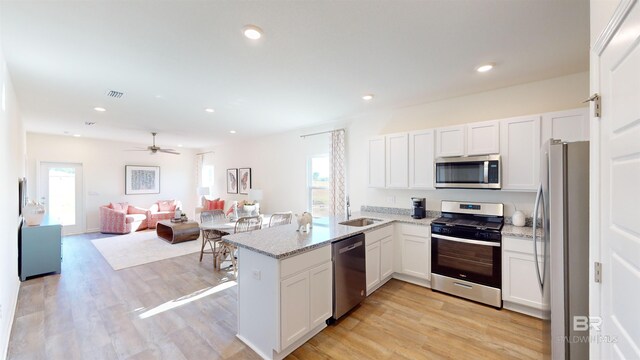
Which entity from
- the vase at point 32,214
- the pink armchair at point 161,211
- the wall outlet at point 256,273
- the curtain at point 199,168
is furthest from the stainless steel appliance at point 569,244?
the curtain at point 199,168

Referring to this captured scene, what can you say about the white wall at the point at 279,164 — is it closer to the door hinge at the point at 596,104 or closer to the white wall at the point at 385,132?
the white wall at the point at 385,132

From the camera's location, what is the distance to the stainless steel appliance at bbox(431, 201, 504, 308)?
2844mm

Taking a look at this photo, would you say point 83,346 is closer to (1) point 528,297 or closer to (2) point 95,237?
(1) point 528,297

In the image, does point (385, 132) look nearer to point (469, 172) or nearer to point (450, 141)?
point (450, 141)

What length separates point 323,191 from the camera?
547 centimetres

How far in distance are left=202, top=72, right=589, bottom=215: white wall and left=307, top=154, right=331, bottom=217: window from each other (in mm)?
160

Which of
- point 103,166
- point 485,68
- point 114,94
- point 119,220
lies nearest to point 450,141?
point 485,68

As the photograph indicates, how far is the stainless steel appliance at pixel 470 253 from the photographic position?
112 inches

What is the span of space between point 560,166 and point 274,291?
2118 mm

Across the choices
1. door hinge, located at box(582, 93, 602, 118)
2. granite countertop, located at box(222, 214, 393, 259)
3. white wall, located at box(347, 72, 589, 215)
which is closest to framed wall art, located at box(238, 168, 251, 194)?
white wall, located at box(347, 72, 589, 215)

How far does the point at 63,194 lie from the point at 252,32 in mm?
7986

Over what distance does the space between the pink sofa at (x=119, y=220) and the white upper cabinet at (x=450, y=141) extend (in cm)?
757

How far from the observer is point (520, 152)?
2.93 meters

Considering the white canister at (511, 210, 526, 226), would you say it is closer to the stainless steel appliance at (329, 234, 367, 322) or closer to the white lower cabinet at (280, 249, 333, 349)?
the stainless steel appliance at (329, 234, 367, 322)
